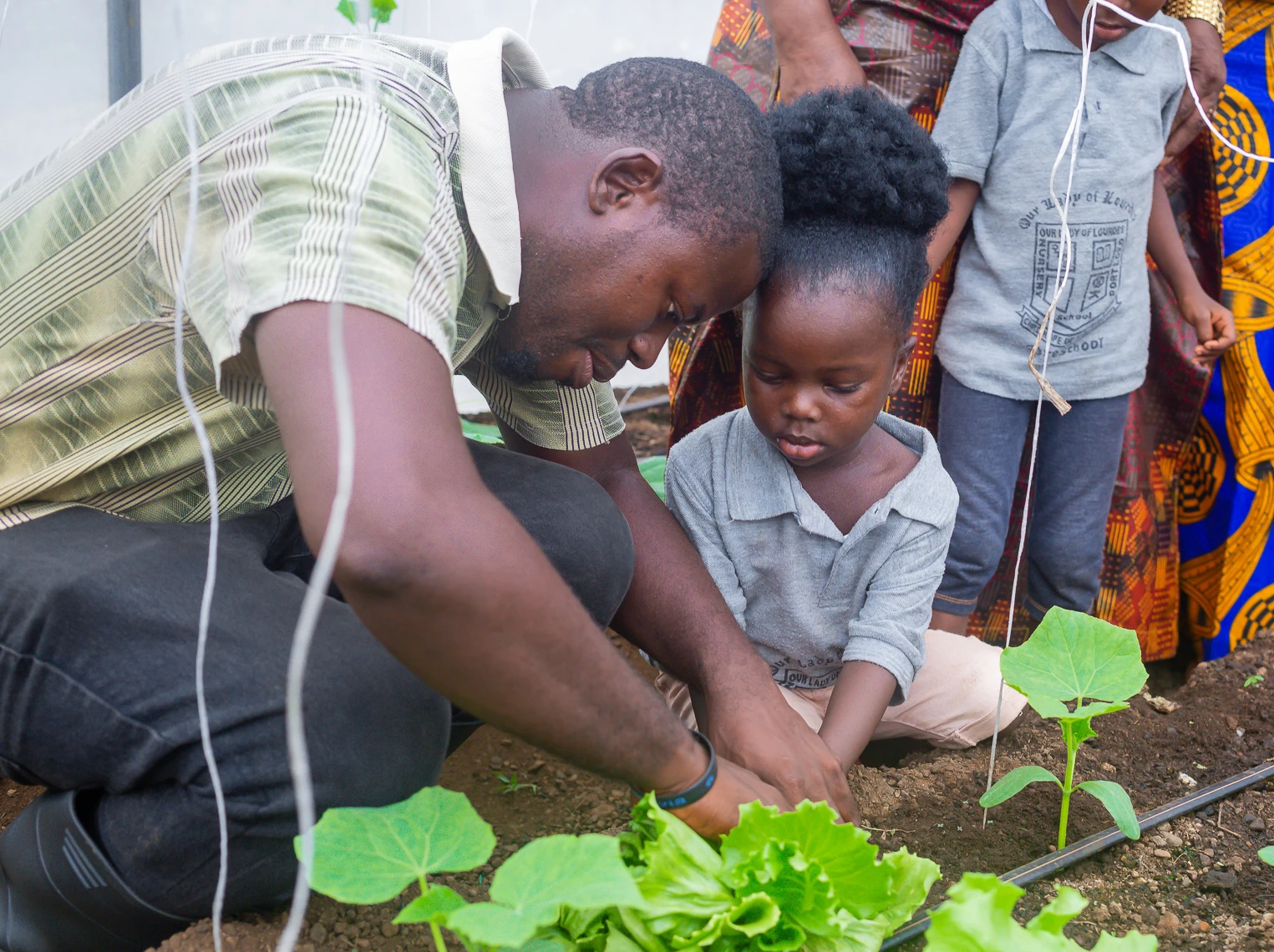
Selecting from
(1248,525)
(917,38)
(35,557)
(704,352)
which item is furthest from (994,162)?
(35,557)

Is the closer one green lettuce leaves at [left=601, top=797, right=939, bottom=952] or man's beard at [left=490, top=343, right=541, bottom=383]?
green lettuce leaves at [left=601, top=797, right=939, bottom=952]

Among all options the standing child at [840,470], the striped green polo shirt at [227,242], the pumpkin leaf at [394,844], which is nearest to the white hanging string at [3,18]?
the striped green polo shirt at [227,242]

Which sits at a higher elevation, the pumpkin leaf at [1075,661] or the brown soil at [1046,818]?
the pumpkin leaf at [1075,661]

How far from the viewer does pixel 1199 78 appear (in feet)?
6.84

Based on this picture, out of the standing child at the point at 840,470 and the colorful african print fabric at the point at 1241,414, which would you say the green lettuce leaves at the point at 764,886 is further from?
the colorful african print fabric at the point at 1241,414

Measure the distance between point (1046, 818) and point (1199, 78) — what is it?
4.81ft

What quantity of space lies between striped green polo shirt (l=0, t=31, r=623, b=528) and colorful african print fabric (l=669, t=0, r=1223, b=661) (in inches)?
36.4

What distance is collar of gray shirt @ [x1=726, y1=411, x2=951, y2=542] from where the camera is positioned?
1.58 meters

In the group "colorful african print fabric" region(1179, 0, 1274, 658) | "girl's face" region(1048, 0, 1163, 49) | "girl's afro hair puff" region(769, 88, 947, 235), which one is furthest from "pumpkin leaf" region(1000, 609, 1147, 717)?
"colorful african print fabric" region(1179, 0, 1274, 658)

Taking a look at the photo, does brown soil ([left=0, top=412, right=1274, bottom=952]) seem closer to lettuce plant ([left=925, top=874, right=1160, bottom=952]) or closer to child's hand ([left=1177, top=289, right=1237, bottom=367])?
lettuce plant ([left=925, top=874, right=1160, bottom=952])

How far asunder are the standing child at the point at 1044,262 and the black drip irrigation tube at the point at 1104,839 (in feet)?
1.96

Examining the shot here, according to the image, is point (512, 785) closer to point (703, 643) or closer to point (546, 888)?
point (703, 643)

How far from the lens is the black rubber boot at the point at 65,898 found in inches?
44.2

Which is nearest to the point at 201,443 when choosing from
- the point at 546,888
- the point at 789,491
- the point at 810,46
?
the point at 546,888
